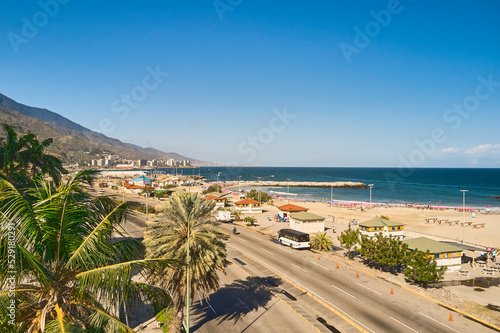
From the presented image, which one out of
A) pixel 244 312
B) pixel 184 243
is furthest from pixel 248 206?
pixel 184 243

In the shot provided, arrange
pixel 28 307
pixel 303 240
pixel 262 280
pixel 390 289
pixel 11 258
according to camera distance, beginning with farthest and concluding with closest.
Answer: pixel 303 240 < pixel 262 280 < pixel 390 289 < pixel 28 307 < pixel 11 258

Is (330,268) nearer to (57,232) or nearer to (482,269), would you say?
(482,269)

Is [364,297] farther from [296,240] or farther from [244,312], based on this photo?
[296,240]

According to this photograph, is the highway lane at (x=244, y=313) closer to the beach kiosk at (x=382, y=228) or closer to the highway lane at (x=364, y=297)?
the highway lane at (x=364, y=297)

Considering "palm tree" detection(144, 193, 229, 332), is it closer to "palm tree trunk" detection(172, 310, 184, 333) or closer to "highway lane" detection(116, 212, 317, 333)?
"palm tree trunk" detection(172, 310, 184, 333)

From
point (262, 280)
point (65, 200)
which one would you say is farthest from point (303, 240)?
point (65, 200)

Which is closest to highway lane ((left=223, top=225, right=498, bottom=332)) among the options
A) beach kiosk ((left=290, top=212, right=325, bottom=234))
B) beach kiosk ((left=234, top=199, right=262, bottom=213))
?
beach kiosk ((left=290, top=212, right=325, bottom=234))
